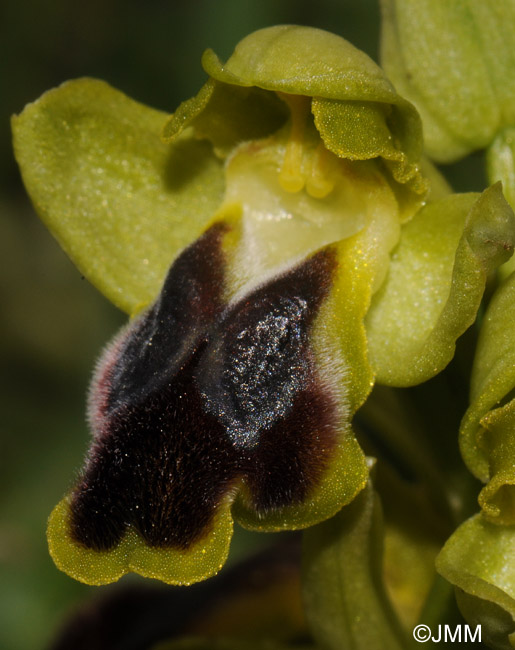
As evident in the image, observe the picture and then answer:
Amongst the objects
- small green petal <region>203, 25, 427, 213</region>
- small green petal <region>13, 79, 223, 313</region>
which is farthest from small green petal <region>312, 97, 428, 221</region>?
small green petal <region>13, 79, 223, 313</region>

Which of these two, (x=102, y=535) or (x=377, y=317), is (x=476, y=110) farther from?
(x=102, y=535)

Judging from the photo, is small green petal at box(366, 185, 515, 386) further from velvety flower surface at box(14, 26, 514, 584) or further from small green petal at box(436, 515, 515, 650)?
small green petal at box(436, 515, 515, 650)

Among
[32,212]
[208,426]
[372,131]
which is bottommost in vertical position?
[32,212]

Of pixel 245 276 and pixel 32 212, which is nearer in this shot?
pixel 245 276

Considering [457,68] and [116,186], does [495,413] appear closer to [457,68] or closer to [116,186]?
[457,68]

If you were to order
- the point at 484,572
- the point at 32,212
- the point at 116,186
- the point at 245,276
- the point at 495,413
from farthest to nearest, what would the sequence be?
the point at 32,212, the point at 116,186, the point at 245,276, the point at 484,572, the point at 495,413

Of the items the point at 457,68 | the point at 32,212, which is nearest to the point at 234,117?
the point at 457,68

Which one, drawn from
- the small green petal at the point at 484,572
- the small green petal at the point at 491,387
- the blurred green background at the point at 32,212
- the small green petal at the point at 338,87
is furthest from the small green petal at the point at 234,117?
the blurred green background at the point at 32,212
